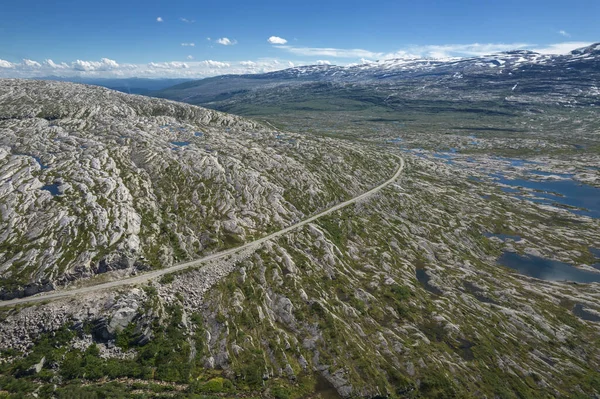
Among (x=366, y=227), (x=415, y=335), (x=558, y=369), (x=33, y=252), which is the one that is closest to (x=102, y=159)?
(x=33, y=252)

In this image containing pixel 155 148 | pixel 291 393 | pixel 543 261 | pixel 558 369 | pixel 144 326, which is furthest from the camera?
pixel 155 148

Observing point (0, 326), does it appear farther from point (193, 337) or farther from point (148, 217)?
point (148, 217)

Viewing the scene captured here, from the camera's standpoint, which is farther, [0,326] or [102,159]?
[102,159]

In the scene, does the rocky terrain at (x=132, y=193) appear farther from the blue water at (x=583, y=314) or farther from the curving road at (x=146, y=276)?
the blue water at (x=583, y=314)

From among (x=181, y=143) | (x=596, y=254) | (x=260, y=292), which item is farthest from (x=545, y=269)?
(x=181, y=143)

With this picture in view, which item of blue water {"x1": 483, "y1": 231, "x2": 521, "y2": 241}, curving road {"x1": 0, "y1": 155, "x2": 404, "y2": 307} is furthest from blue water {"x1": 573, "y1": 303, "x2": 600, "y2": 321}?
curving road {"x1": 0, "y1": 155, "x2": 404, "y2": 307}

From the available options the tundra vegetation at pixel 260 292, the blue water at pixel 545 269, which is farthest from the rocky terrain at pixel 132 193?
the blue water at pixel 545 269

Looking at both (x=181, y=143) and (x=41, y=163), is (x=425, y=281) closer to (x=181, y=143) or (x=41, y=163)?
(x=181, y=143)
